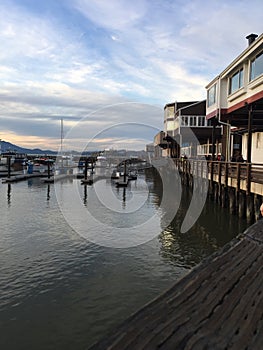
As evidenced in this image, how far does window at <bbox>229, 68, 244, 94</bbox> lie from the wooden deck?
658 inches

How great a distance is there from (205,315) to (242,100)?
1750 cm

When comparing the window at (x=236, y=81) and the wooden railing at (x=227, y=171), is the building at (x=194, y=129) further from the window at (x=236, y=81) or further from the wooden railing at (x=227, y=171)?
the window at (x=236, y=81)

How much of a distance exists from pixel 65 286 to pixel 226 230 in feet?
27.1

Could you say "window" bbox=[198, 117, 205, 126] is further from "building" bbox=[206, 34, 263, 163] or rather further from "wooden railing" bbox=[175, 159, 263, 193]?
"wooden railing" bbox=[175, 159, 263, 193]

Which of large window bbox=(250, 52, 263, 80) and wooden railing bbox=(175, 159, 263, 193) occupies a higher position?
large window bbox=(250, 52, 263, 80)

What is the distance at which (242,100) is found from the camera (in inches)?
742

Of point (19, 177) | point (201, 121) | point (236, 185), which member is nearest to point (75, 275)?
point (236, 185)

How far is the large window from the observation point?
643 inches

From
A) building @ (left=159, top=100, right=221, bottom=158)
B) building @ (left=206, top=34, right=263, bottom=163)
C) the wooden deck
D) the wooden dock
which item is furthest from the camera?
building @ (left=159, top=100, right=221, bottom=158)

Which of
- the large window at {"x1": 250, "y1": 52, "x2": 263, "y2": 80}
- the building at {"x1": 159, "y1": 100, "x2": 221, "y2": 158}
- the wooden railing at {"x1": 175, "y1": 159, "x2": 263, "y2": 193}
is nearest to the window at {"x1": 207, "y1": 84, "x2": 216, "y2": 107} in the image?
the wooden railing at {"x1": 175, "y1": 159, "x2": 263, "y2": 193}

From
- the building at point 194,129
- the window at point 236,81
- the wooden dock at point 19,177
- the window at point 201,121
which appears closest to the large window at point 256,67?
the window at point 236,81

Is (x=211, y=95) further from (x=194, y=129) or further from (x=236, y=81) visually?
(x=194, y=129)

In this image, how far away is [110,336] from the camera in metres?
2.88

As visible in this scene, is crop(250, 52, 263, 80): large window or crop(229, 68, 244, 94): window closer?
crop(250, 52, 263, 80): large window
